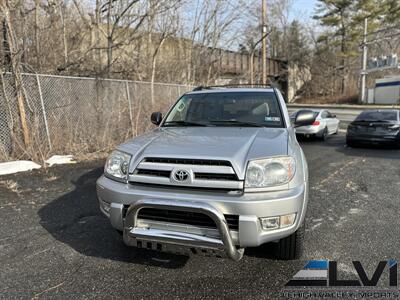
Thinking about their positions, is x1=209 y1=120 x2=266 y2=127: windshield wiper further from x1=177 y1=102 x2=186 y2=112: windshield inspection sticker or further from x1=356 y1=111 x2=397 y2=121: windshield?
x1=356 y1=111 x2=397 y2=121: windshield

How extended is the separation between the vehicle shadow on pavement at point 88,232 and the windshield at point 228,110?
1612 millimetres

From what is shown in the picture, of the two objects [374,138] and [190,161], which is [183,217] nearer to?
[190,161]

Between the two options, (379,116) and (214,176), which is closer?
(214,176)

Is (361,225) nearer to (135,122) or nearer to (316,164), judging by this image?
(316,164)

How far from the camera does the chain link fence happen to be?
776 cm

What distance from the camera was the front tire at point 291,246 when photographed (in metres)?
3.09

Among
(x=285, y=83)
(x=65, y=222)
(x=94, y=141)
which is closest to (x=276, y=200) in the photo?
(x=65, y=222)

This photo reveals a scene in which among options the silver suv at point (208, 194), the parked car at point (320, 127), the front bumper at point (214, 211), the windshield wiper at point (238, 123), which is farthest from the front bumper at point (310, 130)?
the front bumper at point (214, 211)

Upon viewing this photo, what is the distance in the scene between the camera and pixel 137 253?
340 centimetres

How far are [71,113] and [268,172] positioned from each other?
7857mm

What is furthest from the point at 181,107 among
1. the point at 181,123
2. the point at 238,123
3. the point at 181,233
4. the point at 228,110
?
the point at 181,233

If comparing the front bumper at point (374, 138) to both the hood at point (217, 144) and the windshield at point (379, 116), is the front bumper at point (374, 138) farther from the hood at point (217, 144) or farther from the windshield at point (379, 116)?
the hood at point (217, 144)

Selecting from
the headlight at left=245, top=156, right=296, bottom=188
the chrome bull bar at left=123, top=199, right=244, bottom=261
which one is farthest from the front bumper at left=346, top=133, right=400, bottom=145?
the chrome bull bar at left=123, top=199, right=244, bottom=261

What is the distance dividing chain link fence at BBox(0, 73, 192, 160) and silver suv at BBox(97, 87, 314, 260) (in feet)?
19.1
